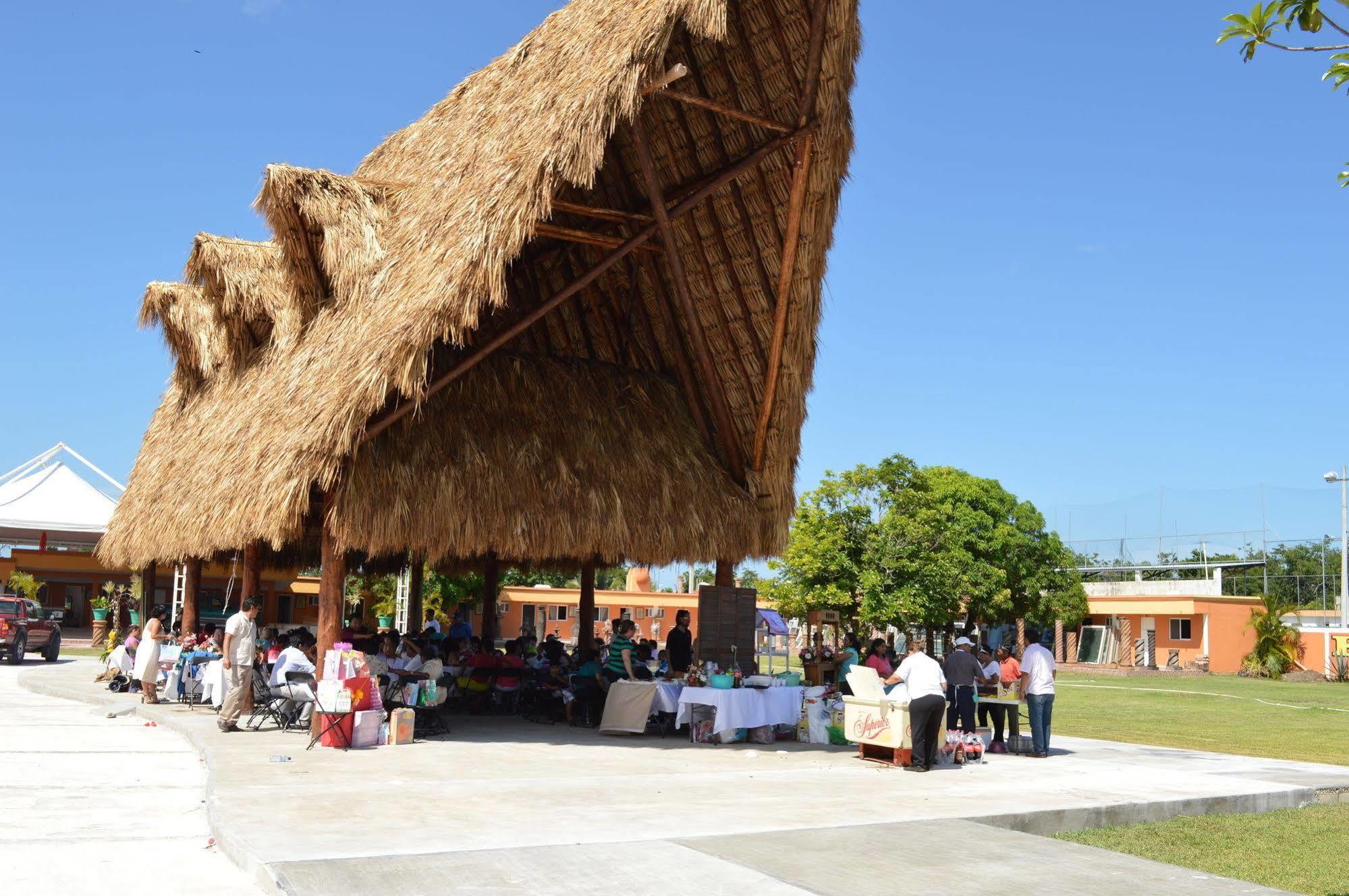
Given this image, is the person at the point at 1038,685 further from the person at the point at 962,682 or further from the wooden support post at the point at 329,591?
the wooden support post at the point at 329,591

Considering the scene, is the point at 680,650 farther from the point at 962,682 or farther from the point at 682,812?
the point at 682,812

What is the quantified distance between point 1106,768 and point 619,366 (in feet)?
25.8

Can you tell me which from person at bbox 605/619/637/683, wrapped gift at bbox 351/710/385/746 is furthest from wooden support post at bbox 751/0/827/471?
wrapped gift at bbox 351/710/385/746

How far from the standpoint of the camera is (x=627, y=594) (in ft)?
168

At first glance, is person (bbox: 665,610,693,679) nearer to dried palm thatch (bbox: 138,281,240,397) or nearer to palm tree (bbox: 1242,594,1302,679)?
dried palm thatch (bbox: 138,281,240,397)

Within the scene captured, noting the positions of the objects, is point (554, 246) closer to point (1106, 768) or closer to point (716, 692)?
point (716, 692)

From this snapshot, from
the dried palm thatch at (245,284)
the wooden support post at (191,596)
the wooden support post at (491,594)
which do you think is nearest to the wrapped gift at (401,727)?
the dried palm thatch at (245,284)

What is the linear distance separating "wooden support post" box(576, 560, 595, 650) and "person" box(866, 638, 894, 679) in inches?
206

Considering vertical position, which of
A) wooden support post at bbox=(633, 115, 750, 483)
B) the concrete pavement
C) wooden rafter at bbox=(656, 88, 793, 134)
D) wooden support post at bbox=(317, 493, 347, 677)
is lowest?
the concrete pavement

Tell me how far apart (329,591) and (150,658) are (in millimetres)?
4775

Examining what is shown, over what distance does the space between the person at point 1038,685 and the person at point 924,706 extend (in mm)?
1608

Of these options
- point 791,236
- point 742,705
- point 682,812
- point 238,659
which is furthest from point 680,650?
point 682,812

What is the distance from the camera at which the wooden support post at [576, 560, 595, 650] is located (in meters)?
19.6

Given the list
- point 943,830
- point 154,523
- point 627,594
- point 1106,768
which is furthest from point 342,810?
point 627,594
